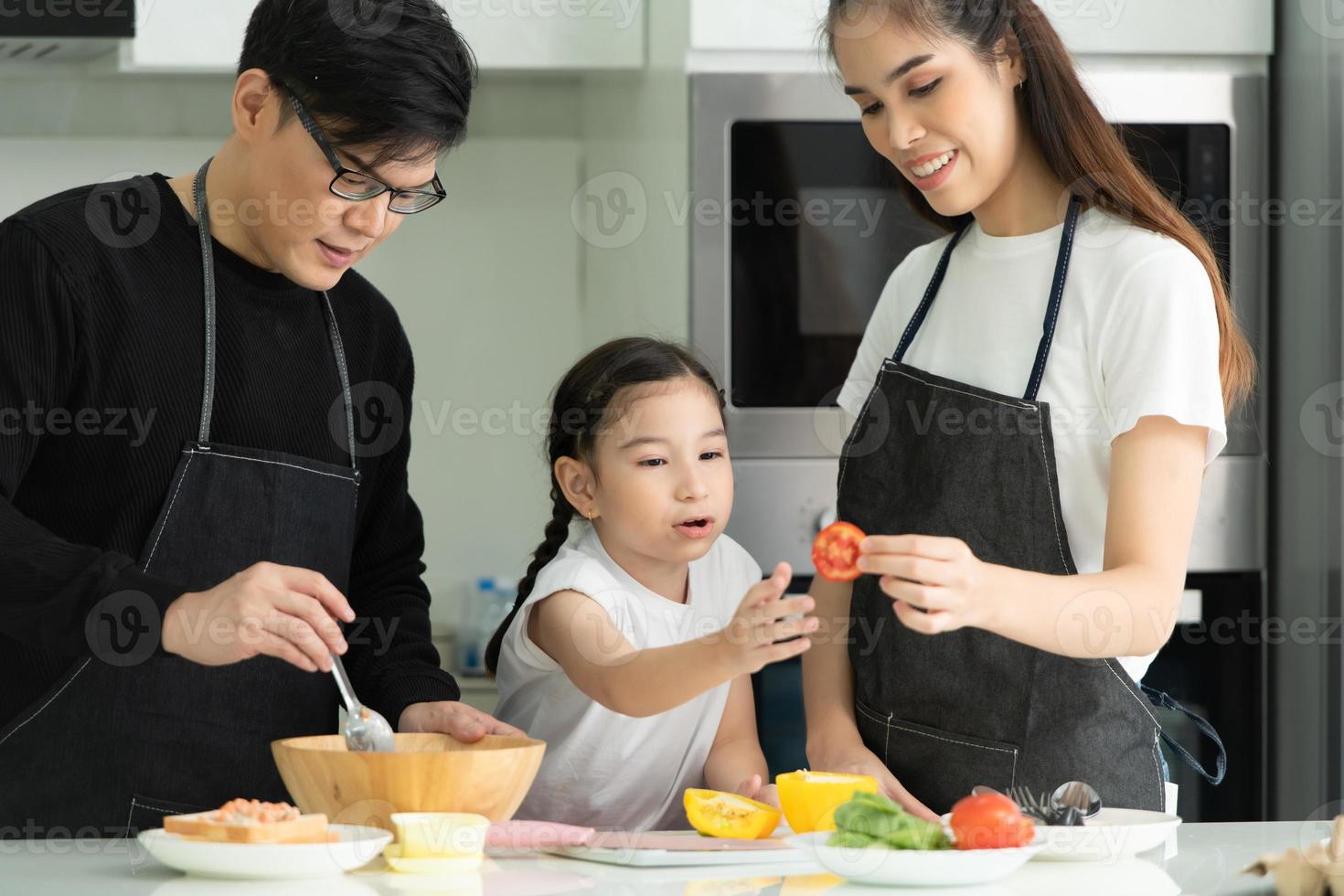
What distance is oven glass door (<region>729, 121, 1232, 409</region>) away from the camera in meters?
2.06

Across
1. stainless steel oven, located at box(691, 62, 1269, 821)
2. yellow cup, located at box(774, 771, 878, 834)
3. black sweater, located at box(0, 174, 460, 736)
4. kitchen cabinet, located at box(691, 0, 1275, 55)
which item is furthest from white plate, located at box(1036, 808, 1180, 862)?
kitchen cabinet, located at box(691, 0, 1275, 55)

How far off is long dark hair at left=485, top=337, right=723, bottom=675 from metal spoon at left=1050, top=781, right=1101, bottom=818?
635 mm

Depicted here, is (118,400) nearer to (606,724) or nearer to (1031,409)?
(606,724)

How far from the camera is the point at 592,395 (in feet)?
5.38

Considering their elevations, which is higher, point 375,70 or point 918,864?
point 375,70

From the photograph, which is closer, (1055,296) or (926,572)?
(926,572)

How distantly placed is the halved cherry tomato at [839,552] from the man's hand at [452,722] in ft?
Result: 0.98

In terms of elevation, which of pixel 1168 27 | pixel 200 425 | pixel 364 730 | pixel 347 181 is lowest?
pixel 364 730

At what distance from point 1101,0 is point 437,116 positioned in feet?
4.00

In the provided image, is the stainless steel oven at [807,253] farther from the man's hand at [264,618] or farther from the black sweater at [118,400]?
Result: the man's hand at [264,618]

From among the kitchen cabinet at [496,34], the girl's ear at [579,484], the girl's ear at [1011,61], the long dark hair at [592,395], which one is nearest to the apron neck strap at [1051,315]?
the girl's ear at [1011,61]

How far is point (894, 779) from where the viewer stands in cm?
139

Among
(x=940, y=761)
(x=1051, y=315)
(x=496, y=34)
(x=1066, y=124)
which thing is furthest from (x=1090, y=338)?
(x=496, y=34)

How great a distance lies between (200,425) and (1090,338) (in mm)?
836
